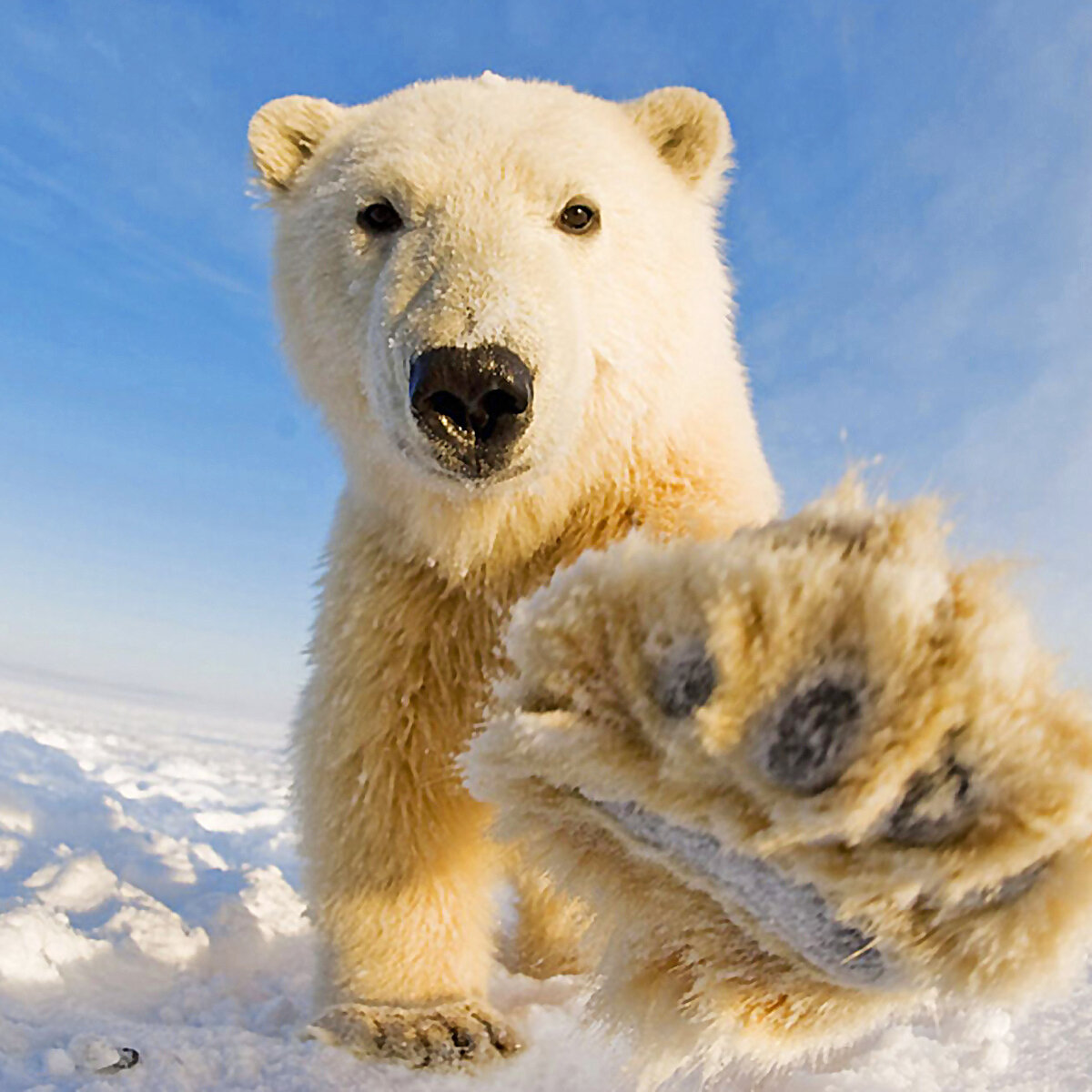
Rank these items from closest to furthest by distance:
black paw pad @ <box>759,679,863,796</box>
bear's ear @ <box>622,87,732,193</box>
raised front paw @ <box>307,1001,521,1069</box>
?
black paw pad @ <box>759,679,863,796</box>
raised front paw @ <box>307,1001,521,1069</box>
bear's ear @ <box>622,87,732,193</box>

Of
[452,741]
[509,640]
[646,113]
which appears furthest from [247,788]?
[509,640]

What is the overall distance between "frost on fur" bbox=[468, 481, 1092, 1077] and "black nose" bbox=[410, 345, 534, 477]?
650mm

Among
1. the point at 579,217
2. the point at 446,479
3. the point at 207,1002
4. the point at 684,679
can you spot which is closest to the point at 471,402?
the point at 446,479

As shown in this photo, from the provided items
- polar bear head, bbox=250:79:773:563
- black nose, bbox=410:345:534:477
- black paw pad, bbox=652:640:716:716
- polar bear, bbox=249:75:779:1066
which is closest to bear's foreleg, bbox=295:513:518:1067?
polar bear, bbox=249:75:779:1066

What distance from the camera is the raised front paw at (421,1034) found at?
6.56ft

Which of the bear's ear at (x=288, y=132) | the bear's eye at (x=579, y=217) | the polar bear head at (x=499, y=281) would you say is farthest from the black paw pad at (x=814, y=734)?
the bear's ear at (x=288, y=132)

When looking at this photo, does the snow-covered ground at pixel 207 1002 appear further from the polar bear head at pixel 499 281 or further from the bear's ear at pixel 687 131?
the bear's ear at pixel 687 131

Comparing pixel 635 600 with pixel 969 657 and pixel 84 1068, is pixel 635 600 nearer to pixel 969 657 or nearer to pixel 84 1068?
pixel 969 657

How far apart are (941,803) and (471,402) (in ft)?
3.60

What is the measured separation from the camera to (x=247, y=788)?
803cm

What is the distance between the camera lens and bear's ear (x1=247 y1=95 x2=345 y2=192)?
258 cm

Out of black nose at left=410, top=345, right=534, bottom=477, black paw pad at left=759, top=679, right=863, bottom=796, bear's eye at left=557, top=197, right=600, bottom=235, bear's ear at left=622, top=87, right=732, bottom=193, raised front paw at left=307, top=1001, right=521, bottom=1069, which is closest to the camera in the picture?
black paw pad at left=759, top=679, right=863, bottom=796

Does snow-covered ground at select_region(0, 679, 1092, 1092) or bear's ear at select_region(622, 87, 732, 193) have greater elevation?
bear's ear at select_region(622, 87, 732, 193)

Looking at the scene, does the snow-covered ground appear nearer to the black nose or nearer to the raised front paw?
the raised front paw
